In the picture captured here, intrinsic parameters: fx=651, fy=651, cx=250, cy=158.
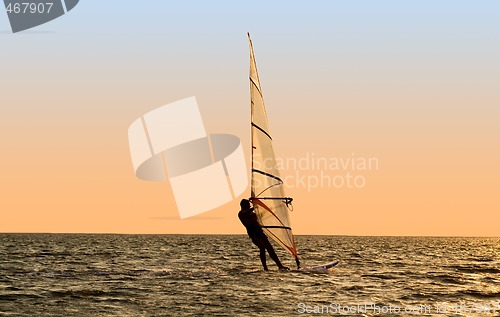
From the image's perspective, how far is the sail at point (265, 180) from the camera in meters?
22.9

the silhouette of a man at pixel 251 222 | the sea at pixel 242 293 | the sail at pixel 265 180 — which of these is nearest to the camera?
the sea at pixel 242 293

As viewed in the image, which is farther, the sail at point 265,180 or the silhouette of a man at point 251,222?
the sail at point 265,180

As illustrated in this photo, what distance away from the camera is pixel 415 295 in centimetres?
2006

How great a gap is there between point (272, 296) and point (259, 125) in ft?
23.1

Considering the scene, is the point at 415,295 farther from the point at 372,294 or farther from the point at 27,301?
the point at 27,301

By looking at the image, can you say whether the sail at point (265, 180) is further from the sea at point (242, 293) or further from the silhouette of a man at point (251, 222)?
the sea at point (242, 293)

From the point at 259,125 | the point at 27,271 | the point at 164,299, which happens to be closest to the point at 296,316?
the point at 164,299

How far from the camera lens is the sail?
2291cm

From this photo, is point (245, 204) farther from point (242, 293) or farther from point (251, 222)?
point (242, 293)

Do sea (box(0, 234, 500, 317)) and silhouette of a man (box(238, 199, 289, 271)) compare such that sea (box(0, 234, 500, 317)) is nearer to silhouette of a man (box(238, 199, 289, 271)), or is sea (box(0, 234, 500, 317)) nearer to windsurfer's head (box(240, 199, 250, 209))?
silhouette of a man (box(238, 199, 289, 271))

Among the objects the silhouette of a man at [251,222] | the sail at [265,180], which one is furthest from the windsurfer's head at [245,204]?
the sail at [265,180]

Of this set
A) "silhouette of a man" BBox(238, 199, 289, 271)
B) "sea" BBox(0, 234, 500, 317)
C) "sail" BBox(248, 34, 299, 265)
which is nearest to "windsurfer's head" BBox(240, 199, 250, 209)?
"silhouette of a man" BBox(238, 199, 289, 271)

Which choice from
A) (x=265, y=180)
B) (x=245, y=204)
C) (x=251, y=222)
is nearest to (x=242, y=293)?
(x=251, y=222)

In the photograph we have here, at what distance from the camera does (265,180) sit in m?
23.1
